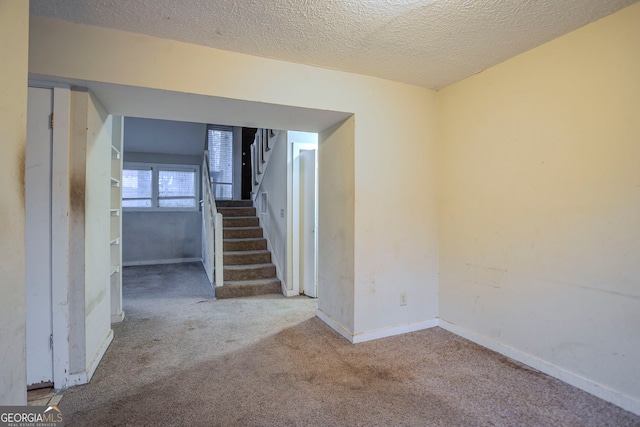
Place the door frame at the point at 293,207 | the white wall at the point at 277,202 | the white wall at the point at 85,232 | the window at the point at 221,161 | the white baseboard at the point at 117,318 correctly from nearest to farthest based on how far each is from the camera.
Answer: the white wall at the point at 85,232 < the white baseboard at the point at 117,318 < the door frame at the point at 293,207 < the white wall at the point at 277,202 < the window at the point at 221,161

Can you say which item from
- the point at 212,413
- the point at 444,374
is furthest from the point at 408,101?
the point at 212,413

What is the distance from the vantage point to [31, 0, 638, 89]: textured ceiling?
1624mm

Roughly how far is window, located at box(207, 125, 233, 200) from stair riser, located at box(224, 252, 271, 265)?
10.6 ft

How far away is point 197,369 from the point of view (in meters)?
2.12

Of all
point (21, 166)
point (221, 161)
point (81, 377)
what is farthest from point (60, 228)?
point (221, 161)

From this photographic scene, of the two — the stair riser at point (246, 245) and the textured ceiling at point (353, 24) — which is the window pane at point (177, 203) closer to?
the stair riser at point (246, 245)

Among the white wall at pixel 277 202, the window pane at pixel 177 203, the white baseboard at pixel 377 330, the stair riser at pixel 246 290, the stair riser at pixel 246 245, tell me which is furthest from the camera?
the window pane at pixel 177 203

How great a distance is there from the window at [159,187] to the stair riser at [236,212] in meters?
1.77

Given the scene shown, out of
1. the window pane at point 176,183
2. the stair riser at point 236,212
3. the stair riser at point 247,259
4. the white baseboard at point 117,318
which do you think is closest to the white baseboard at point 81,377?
the white baseboard at point 117,318

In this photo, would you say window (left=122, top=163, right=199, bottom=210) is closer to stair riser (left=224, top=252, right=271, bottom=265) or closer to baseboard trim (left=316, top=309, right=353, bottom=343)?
stair riser (left=224, top=252, right=271, bottom=265)

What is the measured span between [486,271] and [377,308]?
3.05 ft

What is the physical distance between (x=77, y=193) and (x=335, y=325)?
7.27 feet

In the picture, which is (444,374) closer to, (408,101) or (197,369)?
(197,369)

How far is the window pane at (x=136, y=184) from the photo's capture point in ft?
20.6
